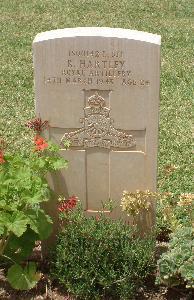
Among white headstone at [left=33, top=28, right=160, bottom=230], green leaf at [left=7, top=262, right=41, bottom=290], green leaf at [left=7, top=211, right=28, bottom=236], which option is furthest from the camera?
green leaf at [left=7, top=262, right=41, bottom=290]

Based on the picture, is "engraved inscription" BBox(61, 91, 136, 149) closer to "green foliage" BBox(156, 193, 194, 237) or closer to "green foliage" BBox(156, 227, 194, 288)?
"green foliage" BBox(156, 193, 194, 237)

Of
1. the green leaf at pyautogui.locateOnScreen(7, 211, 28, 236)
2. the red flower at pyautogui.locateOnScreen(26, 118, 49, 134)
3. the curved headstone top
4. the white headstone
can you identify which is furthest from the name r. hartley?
the green leaf at pyautogui.locateOnScreen(7, 211, 28, 236)

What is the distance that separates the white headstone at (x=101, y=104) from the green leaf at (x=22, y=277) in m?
0.58

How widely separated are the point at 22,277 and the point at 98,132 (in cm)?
105

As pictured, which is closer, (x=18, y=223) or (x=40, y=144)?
(x=18, y=223)

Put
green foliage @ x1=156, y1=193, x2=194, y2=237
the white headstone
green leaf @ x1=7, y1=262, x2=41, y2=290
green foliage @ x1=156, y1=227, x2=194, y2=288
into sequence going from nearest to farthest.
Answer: green foliage @ x1=156, y1=227, x2=194, y2=288
the white headstone
green leaf @ x1=7, y1=262, x2=41, y2=290
green foliage @ x1=156, y1=193, x2=194, y2=237

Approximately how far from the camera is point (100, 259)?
3.72m

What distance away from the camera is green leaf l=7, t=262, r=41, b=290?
3.81 m

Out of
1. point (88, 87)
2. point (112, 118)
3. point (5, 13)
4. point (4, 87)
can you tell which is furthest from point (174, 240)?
point (5, 13)

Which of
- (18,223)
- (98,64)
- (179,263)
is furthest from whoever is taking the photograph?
(98,64)

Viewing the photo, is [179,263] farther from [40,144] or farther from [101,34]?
[101,34]

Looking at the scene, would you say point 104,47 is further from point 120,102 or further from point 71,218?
point 71,218

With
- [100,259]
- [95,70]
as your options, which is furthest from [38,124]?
[100,259]

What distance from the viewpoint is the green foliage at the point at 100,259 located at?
3.72 metres
